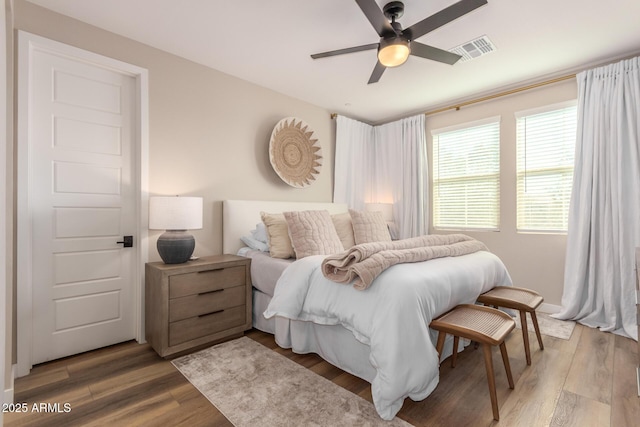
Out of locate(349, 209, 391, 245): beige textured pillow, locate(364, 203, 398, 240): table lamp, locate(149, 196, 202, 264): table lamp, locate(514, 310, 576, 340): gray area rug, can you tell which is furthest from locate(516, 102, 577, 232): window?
locate(149, 196, 202, 264): table lamp

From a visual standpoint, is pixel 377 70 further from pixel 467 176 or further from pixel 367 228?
pixel 467 176

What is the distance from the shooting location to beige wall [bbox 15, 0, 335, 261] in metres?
2.45

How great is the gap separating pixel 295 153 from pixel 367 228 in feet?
4.42

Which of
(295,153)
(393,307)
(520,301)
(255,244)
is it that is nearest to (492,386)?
(393,307)

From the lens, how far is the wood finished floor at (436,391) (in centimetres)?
162

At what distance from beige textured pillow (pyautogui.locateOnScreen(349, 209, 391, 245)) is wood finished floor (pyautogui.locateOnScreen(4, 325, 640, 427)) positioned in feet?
4.31

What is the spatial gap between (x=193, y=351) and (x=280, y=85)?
2.82 m

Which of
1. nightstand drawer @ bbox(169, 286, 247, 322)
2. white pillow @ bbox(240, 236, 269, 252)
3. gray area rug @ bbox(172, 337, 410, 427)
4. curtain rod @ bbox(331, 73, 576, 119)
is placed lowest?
gray area rug @ bbox(172, 337, 410, 427)

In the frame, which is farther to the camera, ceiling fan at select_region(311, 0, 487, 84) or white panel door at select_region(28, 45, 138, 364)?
white panel door at select_region(28, 45, 138, 364)

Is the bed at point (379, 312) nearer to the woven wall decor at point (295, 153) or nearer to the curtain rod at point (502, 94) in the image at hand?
the woven wall decor at point (295, 153)

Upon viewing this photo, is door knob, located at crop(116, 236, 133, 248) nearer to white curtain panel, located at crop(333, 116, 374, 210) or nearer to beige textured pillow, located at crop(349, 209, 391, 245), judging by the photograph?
beige textured pillow, located at crop(349, 209, 391, 245)

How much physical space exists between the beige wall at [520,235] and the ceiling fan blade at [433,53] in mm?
1714

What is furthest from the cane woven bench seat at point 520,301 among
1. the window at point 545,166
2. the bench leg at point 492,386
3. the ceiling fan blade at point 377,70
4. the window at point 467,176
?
the ceiling fan blade at point 377,70

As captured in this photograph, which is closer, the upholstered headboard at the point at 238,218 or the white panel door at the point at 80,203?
the white panel door at the point at 80,203
